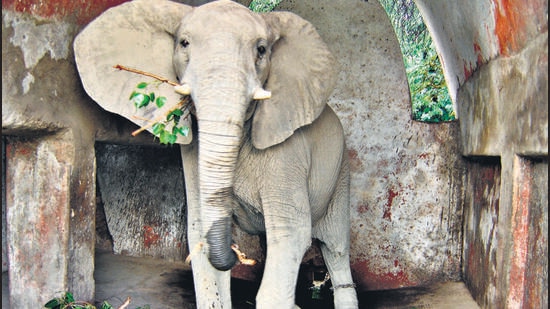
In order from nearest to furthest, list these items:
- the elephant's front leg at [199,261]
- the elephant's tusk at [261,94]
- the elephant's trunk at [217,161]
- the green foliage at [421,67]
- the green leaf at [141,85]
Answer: the elephant's trunk at [217,161] < the elephant's tusk at [261,94] < the green leaf at [141,85] < the elephant's front leg at [199,261] < the green foliage at [421,67]

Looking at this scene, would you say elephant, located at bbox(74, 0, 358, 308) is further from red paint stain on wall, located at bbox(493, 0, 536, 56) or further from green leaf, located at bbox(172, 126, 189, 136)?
red paint stain on wall, located at bbox(493, 0, 536, 56)

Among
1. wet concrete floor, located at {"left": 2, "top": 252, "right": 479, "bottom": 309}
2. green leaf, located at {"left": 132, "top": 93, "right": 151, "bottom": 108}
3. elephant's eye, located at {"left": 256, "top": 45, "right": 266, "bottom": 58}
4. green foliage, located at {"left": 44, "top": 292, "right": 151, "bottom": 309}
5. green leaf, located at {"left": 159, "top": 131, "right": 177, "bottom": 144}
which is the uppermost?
elephant's eye, located at {"left": 256, "top": 45, "right": 266, "bottom": 58}

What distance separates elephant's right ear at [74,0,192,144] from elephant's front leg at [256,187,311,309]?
2.90ft

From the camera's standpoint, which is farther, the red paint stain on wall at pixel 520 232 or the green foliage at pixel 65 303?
the green foliage at pixel 65 303

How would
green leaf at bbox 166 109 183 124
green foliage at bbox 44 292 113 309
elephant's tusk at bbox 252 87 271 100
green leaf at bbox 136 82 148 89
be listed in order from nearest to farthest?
elephant's tusk at bbox 252 87 271 100
green leaf at bbox 136 82 148 89
green leaf at bbox 166 109 183 124
green foliage at bbox 44 292 113 309

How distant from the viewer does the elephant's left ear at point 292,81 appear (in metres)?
4.39

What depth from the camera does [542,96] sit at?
375 centimetres

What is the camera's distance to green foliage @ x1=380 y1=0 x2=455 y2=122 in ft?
31.6

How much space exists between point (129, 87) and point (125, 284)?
1798 millimetres

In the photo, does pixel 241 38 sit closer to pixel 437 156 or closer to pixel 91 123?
pixel 91 123

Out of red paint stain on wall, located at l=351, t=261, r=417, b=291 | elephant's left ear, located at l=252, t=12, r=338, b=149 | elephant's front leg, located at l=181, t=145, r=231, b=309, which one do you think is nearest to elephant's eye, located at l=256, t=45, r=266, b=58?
elephant's left ear, located at l=252, t=12, r=338, b=149

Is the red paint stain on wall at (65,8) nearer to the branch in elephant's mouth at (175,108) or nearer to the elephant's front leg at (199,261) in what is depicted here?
the branch in elephant's mouth at (175,108)

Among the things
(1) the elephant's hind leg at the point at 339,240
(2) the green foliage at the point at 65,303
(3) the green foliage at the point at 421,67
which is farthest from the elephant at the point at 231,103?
(3) the green foliage at the point at 421,67

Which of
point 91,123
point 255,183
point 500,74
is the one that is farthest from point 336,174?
point 91,123
